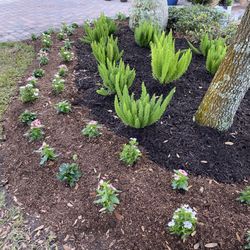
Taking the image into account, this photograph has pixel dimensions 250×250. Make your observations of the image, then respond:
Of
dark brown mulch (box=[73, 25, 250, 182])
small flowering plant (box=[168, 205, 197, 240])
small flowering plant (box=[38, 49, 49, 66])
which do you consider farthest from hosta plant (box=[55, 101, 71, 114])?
small flowering plant (box=[168, 205, 197, 240])

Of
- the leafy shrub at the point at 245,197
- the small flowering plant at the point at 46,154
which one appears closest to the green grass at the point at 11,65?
the small flowering plant at the point at 46,154

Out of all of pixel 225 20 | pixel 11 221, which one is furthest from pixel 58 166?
pixel 225 20

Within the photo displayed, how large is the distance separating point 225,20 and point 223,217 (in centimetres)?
430

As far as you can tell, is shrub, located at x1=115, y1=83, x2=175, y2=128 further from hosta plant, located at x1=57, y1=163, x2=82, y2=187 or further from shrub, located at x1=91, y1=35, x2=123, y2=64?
shrub, located at x1=91, y1=35, x2=123, y2=64

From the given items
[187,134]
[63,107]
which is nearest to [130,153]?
[187,134]

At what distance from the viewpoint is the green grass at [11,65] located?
11.8ft

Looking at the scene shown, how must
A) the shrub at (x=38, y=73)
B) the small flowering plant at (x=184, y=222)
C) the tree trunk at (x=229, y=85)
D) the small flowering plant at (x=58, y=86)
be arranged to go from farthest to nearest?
1. the shrub at (x=38, y=73)
2. the small flowering plant at (x=58, y=86)
3. the tree trunk at (x=229, y=85)
4. the small flowering plant at (x=184, y=222)

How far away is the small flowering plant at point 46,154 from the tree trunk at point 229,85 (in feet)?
4.28

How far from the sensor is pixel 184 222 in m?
1.72

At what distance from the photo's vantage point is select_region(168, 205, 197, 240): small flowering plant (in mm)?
1725

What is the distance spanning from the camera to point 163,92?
313 cm

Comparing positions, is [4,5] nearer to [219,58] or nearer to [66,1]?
[66,1]

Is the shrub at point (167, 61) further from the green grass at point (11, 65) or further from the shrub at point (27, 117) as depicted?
the green grass at point (11, 65)

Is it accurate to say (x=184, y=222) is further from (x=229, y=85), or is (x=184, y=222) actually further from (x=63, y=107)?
(x=63, y=107)
